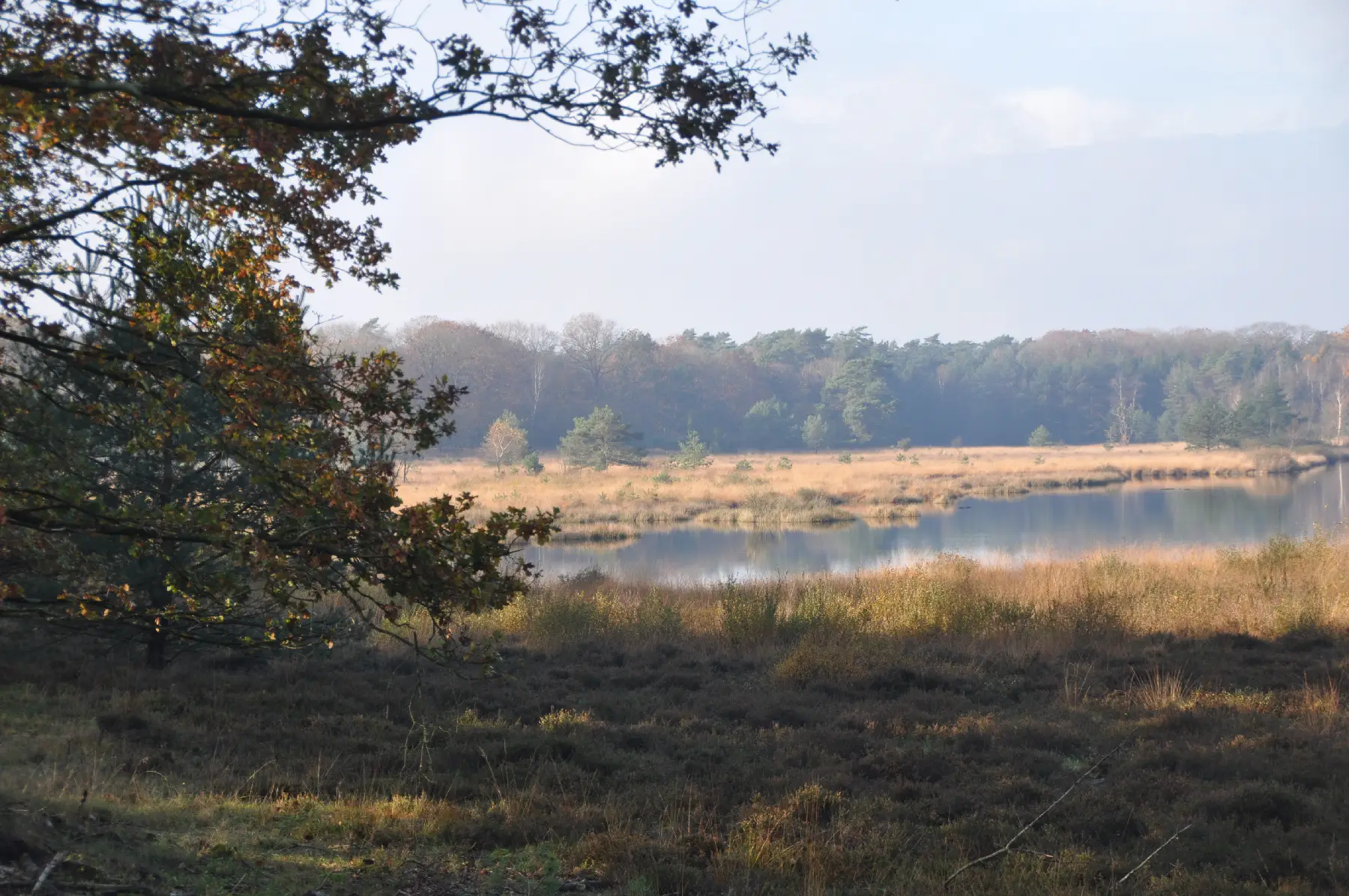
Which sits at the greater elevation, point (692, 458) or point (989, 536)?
point (692, 458)

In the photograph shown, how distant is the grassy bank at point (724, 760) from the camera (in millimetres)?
5094

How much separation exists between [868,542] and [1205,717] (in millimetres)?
22984

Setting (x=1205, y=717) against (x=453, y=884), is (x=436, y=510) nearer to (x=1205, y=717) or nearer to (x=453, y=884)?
(x=453, y=884)

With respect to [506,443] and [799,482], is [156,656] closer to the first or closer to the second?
[799,482]

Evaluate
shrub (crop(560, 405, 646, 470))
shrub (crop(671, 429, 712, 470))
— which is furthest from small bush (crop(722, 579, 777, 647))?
shrub (crop(671, 429, 712, 470))

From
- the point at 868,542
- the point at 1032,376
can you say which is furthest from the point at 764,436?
the point at 868,542

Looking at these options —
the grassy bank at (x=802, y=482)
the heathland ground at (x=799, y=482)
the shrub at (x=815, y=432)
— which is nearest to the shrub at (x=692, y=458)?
the heathland ground at (x=799, y=482)

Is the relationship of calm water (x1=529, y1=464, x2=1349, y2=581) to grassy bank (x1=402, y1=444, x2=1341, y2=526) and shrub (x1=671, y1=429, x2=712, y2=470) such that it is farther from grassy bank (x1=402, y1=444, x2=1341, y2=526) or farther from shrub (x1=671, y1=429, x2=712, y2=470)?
shrub (x1=671, y1=429, x2=712, y2=470)

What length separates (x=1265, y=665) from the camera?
400 inches

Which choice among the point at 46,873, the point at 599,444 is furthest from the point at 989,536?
the point at 46,873

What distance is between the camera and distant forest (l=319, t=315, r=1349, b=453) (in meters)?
70.4

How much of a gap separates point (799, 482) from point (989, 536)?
51.3 ft

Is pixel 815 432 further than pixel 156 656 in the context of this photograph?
Yes

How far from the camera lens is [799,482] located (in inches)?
1826
